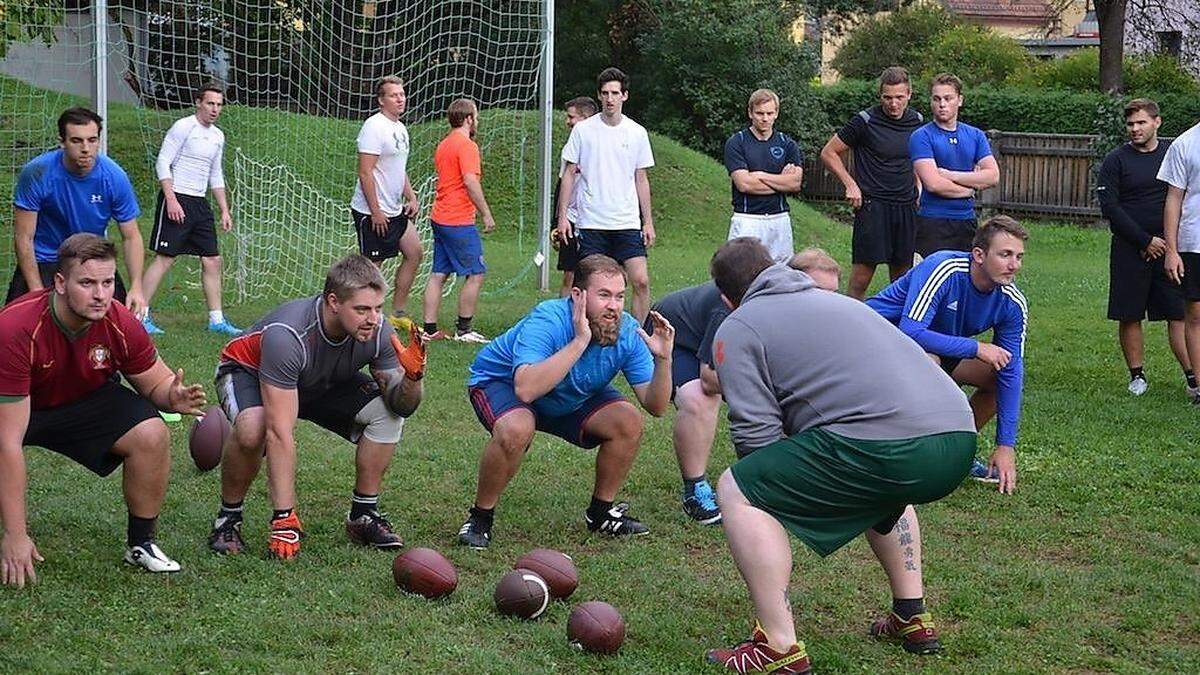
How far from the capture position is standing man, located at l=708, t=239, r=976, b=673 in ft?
14.4

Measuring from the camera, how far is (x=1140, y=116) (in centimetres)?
945

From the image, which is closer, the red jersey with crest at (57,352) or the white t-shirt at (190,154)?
the red jersey with crest at (57,352)

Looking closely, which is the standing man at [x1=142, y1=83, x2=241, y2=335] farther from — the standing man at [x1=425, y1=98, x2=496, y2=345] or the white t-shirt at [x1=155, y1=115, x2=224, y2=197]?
the standing man at [x1=425, y1=98, x2=496, y2=345]

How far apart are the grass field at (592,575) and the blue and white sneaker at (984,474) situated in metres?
0.08

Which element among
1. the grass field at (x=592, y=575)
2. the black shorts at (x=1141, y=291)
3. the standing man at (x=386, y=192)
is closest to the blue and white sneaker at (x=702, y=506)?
the grass field at (x=592, y=575)

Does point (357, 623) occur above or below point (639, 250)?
below

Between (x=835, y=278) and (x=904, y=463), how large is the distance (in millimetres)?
1650

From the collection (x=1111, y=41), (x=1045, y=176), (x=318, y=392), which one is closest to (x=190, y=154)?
(x=318, y=392)

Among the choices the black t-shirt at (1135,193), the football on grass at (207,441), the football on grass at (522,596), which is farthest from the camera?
the black t-shirt at (1135,193)

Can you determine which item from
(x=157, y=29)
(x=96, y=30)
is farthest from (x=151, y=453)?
(x=157, y=29)

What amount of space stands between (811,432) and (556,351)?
5.50ft

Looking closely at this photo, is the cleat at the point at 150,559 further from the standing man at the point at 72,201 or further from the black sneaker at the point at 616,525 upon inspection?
the standing man at the point at 72,201

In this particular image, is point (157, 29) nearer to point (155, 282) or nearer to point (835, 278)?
point (155, 282)

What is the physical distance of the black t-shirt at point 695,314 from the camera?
6441 mm
